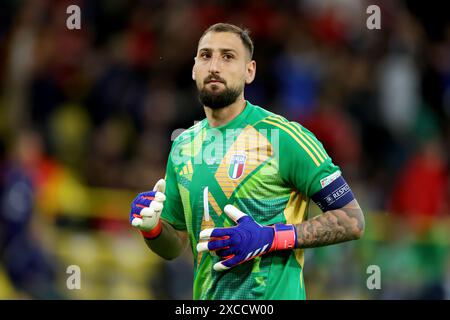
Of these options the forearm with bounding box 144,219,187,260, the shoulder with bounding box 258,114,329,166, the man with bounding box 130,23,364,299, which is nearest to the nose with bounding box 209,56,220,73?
the man with bounding box 130,23,364,299

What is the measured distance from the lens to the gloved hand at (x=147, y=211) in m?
5.66

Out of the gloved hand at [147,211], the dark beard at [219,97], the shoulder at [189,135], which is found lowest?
the gloved hand at [147,211]

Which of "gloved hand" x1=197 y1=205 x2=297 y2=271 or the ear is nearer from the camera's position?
"gloved hand" x1=197 y1=205 x2=297 y2=271

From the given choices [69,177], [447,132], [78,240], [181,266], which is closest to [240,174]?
[181,266]

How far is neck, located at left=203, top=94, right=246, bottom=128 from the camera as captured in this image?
19.1ft

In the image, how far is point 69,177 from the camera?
38.3 ft

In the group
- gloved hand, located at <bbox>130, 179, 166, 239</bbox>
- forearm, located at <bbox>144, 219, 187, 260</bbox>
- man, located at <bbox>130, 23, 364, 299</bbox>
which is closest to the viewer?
man, located at <bbox>130, 23, 364, 299</bbox>

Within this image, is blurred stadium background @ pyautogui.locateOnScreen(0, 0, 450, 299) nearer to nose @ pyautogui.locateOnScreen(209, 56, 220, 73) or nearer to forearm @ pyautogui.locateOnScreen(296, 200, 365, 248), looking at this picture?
forearm @ pyautogui.locateOnScreen(296, 200, 365, 248)

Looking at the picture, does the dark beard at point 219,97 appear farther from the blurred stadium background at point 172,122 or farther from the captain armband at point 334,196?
the blurred stadium background at point 172,122

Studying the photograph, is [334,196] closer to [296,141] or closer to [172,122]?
[296,141]

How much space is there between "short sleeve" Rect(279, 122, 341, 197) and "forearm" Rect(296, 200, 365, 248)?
178 millimetres

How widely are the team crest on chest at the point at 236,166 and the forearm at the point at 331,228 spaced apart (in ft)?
1.59

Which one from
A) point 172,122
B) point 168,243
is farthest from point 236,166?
point 172,122

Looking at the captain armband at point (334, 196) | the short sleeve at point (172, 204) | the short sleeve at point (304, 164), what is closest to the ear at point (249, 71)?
the short sleeve at point (304, 164)
